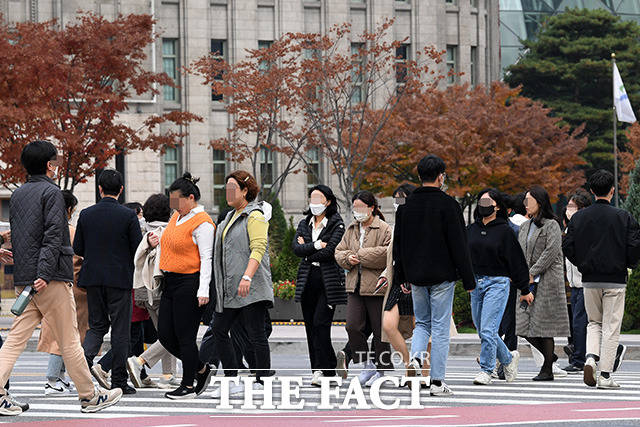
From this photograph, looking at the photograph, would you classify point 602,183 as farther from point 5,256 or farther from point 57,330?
point 5,256

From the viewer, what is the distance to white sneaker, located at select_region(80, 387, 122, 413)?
9.83 metres

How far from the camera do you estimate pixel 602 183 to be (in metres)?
12.1

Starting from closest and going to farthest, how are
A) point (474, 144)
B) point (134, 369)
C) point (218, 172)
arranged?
1. point (134, 369)
2. point (474, 144)
3. point (218, 172)

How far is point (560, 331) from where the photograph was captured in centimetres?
1276

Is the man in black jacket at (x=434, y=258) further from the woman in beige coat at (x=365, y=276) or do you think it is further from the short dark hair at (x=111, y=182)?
the short dark hair at (x=111, y=182)

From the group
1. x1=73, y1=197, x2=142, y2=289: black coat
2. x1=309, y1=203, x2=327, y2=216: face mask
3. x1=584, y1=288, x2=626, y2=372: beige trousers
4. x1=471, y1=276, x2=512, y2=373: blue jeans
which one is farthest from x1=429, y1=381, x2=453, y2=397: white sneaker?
x1=73, y1=197, x2=142, y2=289: black coat

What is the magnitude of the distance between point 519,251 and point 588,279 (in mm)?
752

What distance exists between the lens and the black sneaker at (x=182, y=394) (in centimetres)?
1083

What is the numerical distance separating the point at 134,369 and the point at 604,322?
15.6 ft

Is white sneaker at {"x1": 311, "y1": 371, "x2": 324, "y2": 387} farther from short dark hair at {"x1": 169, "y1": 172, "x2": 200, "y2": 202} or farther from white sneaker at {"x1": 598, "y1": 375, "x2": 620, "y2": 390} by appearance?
white sneaker at {"x1": 598, "y1": 375, "x2": 620, "y2": 390}

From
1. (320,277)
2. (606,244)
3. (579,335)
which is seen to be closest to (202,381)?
(320,277)

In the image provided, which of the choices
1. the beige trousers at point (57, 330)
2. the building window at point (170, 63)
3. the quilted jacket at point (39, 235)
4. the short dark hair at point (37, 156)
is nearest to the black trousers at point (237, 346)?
the beige trousers at point (57, 330)

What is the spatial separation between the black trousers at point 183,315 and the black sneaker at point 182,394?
129 millimetres

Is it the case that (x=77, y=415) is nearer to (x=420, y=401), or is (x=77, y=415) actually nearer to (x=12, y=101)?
(x=420, y=401)
